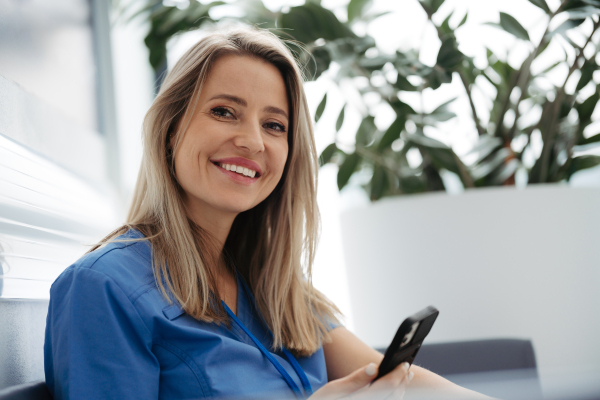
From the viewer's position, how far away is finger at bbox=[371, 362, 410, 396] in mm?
725

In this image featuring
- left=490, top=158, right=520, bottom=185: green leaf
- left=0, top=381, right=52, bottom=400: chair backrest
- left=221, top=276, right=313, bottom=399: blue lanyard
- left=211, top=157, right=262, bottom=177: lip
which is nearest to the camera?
left=0, top=381, right=52, bottom=400: chair backrest

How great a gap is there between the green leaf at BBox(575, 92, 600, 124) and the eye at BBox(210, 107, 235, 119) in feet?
3.89

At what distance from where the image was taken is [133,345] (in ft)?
2.30

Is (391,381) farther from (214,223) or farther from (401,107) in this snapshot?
(401,107)

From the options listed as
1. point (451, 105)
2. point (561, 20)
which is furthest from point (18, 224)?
point (561, 20)

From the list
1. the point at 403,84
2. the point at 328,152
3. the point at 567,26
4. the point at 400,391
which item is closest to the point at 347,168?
the point at 328,152

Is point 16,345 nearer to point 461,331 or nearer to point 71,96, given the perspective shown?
point 71,96

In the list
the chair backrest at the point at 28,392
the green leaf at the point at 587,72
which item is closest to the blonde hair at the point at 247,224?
the chair backrest at the point at 28,392

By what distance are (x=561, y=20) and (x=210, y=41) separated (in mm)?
1084

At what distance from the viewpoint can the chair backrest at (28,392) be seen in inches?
22.7

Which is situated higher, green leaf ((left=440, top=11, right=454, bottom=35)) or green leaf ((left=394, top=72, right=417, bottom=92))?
green leaf ((left=440, top=11, right=454, bottom=35))

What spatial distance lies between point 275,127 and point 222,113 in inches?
5.4

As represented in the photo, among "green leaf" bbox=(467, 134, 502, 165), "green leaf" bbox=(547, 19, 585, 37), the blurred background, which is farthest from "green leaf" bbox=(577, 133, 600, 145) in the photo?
"green leaf" bbox=(547, 19, 585, 37)

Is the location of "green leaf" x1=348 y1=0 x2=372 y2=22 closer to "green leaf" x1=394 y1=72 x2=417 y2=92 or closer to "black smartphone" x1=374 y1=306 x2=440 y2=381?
"green leaf" x1=394 y1=72 x2=417 y2=92
